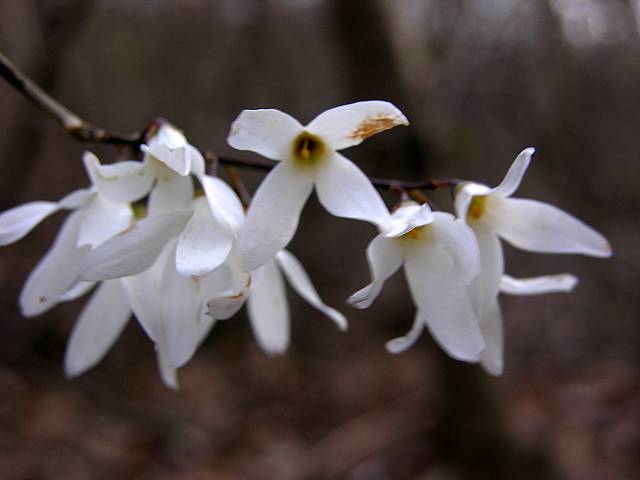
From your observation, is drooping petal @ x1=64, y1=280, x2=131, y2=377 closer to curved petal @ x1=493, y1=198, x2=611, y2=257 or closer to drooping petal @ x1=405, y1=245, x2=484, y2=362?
drooping petal @ x1=405, y1=245, x2=484, y2=362

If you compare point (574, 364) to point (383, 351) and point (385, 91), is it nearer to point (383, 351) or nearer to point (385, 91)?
point (383, 351)

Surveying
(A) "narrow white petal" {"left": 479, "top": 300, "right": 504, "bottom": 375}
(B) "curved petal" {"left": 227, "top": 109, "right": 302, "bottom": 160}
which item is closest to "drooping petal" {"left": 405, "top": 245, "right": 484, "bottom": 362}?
(A) "narrow white petal" {"left": 479, "top": 300, "right": 504, "bottom": 375}

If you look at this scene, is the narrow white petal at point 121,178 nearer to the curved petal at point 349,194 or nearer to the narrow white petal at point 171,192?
the narrow white petal at point 171,192

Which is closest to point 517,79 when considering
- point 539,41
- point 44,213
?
point 539,41

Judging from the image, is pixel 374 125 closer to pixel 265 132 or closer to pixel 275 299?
pixel 265 132

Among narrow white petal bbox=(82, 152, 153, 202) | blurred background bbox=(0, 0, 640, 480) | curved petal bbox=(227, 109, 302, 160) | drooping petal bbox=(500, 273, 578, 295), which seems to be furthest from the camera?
blurred background bbox=(0, 0, 640, 480)

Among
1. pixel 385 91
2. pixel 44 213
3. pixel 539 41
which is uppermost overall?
pixel 44 213
